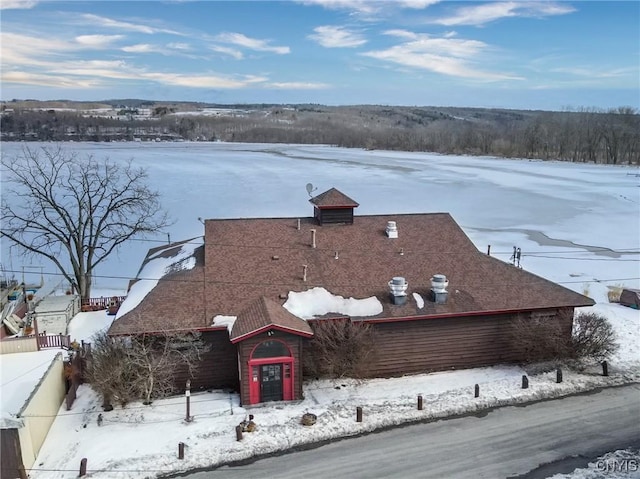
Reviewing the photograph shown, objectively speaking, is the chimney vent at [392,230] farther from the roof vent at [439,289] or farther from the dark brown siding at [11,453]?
the dark brown siding at [11,453]

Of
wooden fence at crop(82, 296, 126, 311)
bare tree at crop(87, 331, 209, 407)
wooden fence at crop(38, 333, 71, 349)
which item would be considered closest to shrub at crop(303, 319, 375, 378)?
bare tree at crop(87, 331, 209, 407)

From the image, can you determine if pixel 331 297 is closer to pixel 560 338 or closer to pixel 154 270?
pixel 154 270

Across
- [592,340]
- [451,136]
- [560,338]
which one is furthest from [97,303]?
[451,136]

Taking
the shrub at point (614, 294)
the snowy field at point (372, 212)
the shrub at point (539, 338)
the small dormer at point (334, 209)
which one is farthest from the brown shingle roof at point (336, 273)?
the shrub at point (614, 294)

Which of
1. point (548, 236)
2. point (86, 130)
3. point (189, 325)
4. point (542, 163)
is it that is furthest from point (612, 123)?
point (86, 130)

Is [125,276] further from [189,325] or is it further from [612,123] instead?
[612,123]
